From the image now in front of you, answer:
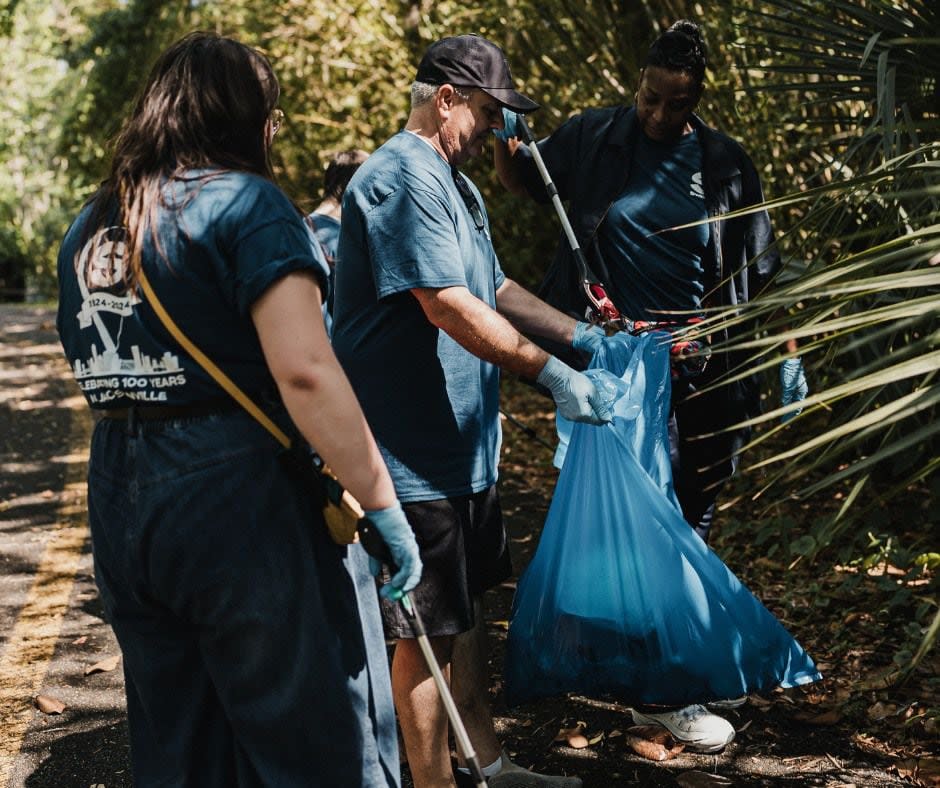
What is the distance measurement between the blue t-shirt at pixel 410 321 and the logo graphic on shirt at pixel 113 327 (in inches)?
32.0

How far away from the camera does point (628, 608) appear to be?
3.30 m

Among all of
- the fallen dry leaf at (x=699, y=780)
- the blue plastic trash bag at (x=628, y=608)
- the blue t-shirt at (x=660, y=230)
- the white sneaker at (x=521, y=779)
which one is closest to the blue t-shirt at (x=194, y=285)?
the blue plastic trash bag at (x=628, y=608)

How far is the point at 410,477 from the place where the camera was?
3.01 meters

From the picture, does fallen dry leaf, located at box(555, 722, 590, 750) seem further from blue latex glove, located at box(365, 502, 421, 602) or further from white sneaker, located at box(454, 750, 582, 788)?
blue latex glove, located at box(365, 502, 421, 602)

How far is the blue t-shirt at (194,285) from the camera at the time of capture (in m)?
2.15

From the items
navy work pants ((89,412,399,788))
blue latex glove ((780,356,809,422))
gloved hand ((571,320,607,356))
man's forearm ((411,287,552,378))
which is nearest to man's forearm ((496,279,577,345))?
gloved hand ((571,320,607,356))

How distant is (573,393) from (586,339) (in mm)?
394

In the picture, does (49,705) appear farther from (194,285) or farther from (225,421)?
(194,285)

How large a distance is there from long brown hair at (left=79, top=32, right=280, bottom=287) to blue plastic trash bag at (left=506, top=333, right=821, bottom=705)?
1398 millimetres

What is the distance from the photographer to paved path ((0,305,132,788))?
12.2 feet

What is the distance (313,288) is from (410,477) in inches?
37.2

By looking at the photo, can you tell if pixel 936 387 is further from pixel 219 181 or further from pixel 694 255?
pixel 694 255

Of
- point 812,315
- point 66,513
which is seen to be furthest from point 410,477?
point 66,513

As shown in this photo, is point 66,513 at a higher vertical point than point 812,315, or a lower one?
lower
